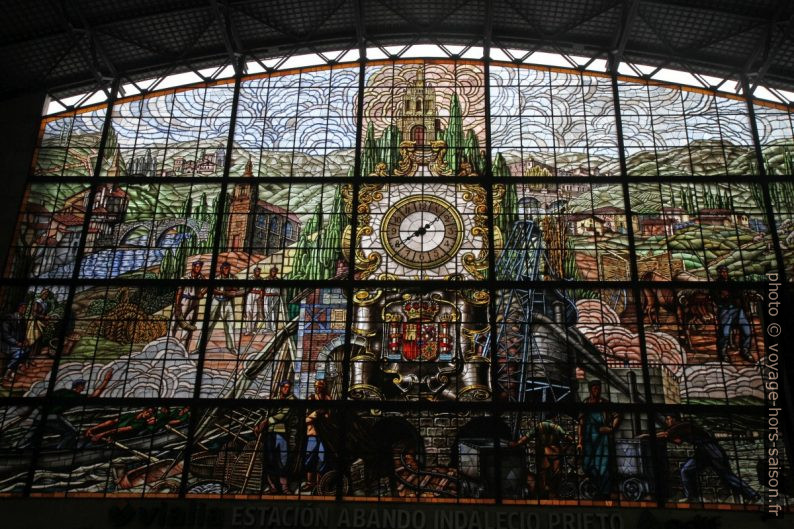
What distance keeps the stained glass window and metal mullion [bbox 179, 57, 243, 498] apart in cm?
5

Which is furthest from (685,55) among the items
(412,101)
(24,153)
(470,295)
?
(24,153)

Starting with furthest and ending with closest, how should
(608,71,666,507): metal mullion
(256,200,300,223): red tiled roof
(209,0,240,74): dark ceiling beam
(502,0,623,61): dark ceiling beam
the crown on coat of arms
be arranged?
(502,0,623,61): dark ceiling beam < (209,0,240,74): dark ceiling beam < (256,200,300,223): red tiled roof < the crown on coat of arms < (608,71,666,507): metal mullion

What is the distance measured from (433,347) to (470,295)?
143 centimetres

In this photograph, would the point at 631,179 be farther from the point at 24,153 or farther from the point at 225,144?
the point at 24,153

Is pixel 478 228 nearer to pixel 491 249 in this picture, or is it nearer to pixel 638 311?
pixel 491 249

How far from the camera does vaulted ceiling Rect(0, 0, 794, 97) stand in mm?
20281

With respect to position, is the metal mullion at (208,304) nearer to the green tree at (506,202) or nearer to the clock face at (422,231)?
the clock face at (422,231)

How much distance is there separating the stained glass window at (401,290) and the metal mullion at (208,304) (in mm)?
45

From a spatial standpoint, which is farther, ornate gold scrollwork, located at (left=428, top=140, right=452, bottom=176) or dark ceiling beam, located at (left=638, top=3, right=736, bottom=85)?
dark ceiling beam, located at (left=638, top=3, right=736, bottom=85)

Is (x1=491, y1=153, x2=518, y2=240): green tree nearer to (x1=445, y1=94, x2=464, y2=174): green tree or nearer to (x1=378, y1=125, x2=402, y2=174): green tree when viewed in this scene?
(x1=445, y1=94, x2=464, y2=174): green tree

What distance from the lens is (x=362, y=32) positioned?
2145cm

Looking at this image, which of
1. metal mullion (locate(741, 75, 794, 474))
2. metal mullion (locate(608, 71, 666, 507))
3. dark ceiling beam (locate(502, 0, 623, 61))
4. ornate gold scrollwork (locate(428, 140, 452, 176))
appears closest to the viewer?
metal mullion (locate(608, 71, 666, 507))

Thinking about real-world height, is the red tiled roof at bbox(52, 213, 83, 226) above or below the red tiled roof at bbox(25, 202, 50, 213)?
below

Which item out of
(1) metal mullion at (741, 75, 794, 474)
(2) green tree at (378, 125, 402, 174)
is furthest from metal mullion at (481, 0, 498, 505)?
(1) metal mullion at (741, 75, 794, 474)
